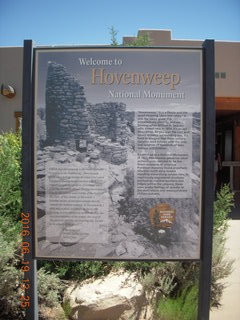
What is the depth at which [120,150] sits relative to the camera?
9.54ft

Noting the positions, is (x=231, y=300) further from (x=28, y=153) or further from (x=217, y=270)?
(x=28, y=153)

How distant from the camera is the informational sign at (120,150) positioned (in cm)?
289

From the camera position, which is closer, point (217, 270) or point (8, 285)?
point (8, 285)

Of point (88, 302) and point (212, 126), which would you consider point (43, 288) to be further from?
point (212, 126)

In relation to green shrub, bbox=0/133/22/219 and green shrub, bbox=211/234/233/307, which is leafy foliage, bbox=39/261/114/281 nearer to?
green shrub, bbox=0/133/22/219

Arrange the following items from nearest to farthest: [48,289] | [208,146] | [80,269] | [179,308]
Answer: [208,146] < [179,308] < [48,289] < [80,269]

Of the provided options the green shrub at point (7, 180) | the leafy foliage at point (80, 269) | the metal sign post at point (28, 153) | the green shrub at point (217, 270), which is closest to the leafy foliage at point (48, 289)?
the leafy foliage at point (80, 269)

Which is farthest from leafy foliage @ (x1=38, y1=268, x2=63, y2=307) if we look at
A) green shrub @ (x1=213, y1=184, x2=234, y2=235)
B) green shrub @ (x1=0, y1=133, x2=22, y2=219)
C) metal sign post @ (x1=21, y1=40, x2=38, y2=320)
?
green shrub @ (x1=213, y1=184, x2=234, y2=235)

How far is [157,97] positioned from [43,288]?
7.37 feet

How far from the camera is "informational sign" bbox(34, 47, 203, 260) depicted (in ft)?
9.48

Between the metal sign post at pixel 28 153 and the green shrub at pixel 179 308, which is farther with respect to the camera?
the green shrub at pixel 179 308

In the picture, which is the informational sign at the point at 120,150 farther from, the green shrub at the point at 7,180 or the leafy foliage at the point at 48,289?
the green shrub at the point at 7,180

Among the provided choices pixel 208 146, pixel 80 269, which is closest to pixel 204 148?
pixel 208 146

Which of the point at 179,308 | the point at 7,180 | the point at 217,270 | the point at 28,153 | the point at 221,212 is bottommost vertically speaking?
the point at 179,308
